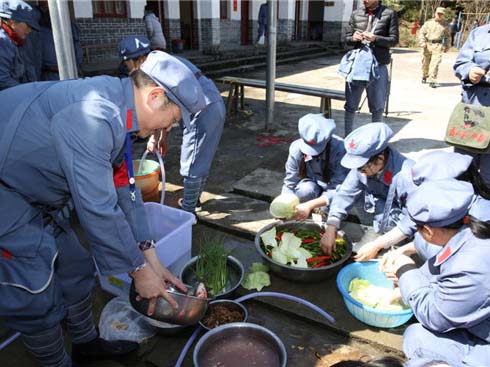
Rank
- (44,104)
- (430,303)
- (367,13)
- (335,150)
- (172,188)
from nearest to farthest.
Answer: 1. (44,104)
2. (430,303)
3. (335,150)
4. (172,188)
5. (367,13)

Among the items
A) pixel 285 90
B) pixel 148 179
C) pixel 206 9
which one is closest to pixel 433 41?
pixel 285 90

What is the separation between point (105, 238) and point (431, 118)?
7.75 meters

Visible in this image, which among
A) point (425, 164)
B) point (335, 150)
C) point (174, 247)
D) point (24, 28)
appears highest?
point (24, 28)

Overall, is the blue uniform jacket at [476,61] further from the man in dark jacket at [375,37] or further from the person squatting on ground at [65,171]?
the person squatting on ground at [65,171]

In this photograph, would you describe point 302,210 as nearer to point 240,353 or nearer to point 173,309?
point 240,353

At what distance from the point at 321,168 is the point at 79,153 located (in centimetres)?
262

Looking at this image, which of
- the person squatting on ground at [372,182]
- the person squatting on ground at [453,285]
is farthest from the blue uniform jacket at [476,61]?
the person squatting on ground at [453,285]

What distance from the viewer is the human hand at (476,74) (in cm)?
394

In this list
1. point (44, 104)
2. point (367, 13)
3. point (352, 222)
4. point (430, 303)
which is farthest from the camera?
point (367, 13)

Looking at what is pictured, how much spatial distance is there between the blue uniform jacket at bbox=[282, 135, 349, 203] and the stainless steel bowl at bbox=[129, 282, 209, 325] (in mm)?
1864

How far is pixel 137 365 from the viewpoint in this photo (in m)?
2.48

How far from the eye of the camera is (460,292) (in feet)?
6.21

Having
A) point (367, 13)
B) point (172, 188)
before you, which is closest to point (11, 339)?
point (172, 188)

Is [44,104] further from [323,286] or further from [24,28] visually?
[24,28]
